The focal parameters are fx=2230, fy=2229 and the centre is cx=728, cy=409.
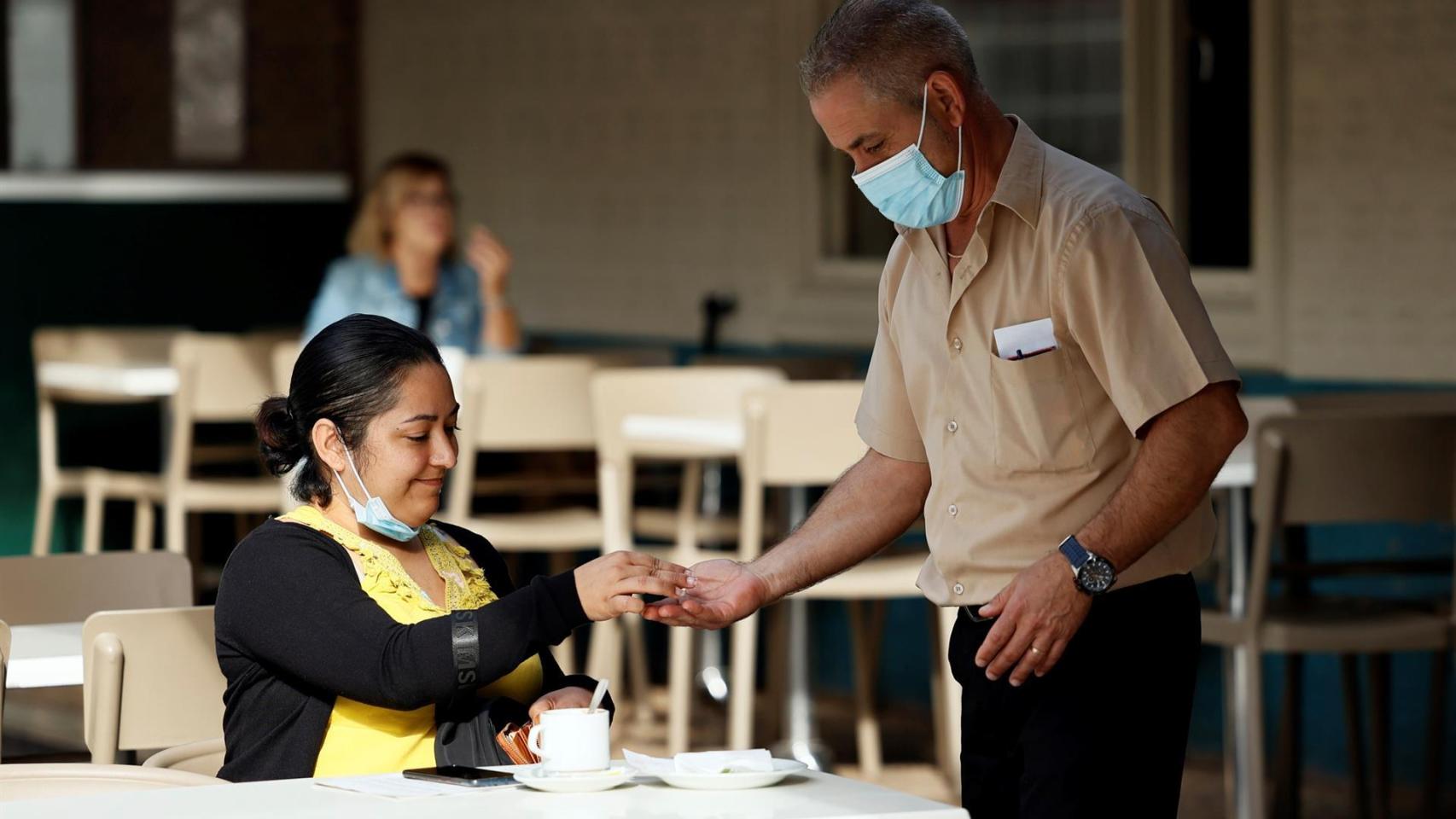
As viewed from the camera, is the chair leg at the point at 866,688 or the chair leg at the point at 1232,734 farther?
the chair leg at the point at 866,688

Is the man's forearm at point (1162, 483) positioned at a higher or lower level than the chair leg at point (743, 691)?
higher

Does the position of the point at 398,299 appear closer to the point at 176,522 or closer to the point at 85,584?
the point at 176,522

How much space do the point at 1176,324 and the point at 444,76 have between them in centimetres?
629

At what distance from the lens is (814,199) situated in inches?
277

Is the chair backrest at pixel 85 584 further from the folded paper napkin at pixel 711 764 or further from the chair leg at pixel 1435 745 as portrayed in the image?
the chair leg at pixel 1435 745

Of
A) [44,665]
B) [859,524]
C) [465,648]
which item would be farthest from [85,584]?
[859,524]

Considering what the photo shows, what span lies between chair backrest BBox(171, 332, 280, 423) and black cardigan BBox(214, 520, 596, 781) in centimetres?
403

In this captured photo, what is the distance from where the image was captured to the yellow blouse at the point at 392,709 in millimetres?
2582

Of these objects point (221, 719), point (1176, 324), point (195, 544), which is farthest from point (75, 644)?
point (195, 544)

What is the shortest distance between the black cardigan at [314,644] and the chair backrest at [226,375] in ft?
13.2

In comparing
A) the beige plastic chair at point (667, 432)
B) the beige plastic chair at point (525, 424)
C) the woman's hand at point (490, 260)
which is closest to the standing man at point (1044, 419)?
the beige plastic chair at point (667, 432)

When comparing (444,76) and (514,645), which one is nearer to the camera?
(514,645)

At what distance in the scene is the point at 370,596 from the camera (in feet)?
8.69

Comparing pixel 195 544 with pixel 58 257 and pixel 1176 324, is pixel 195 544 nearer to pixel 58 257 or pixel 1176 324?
pixel 58 257
